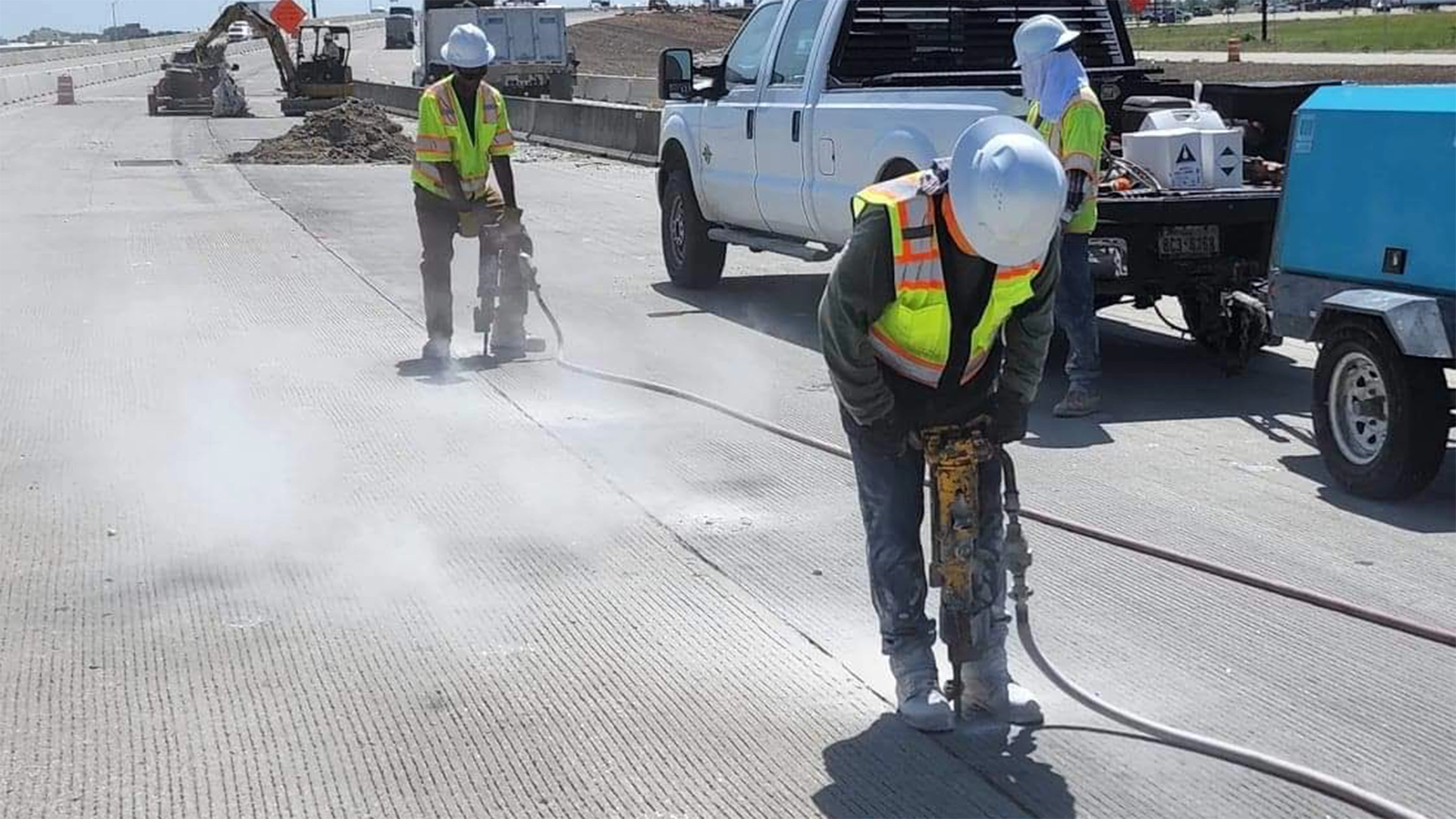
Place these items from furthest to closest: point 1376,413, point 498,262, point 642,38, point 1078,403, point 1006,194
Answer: point 642,38 → point 498,262 → point 1078,403 → point 1376,413 → point 1006,194

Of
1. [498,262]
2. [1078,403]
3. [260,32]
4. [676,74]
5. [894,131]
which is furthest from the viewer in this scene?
[260,32]

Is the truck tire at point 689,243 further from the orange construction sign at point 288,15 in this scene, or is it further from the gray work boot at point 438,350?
the orange construction sign at point 288,15

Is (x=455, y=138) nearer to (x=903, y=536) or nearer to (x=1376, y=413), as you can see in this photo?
(x=1376, y=413)

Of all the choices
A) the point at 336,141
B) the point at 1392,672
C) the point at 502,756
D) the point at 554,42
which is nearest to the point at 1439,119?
the point at 1392,672

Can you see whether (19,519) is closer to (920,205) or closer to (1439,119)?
(920,205)

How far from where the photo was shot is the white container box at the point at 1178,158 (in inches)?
379

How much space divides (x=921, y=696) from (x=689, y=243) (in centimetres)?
917

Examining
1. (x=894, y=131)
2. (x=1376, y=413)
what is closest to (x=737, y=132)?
(x=894, y=131)

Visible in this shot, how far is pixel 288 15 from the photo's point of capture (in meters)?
49.5

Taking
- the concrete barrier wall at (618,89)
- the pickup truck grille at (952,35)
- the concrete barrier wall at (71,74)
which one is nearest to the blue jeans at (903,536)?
the pickup truck grille at (952,35)

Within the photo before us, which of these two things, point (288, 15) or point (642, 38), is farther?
point (642, 38)

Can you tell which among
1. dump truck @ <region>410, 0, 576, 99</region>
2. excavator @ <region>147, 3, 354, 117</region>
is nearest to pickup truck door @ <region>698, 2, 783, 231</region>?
dump truck @ <region>410, 0, 576, 99</region>

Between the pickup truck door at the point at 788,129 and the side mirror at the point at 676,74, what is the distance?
1.04 meters

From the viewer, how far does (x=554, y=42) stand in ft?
155
